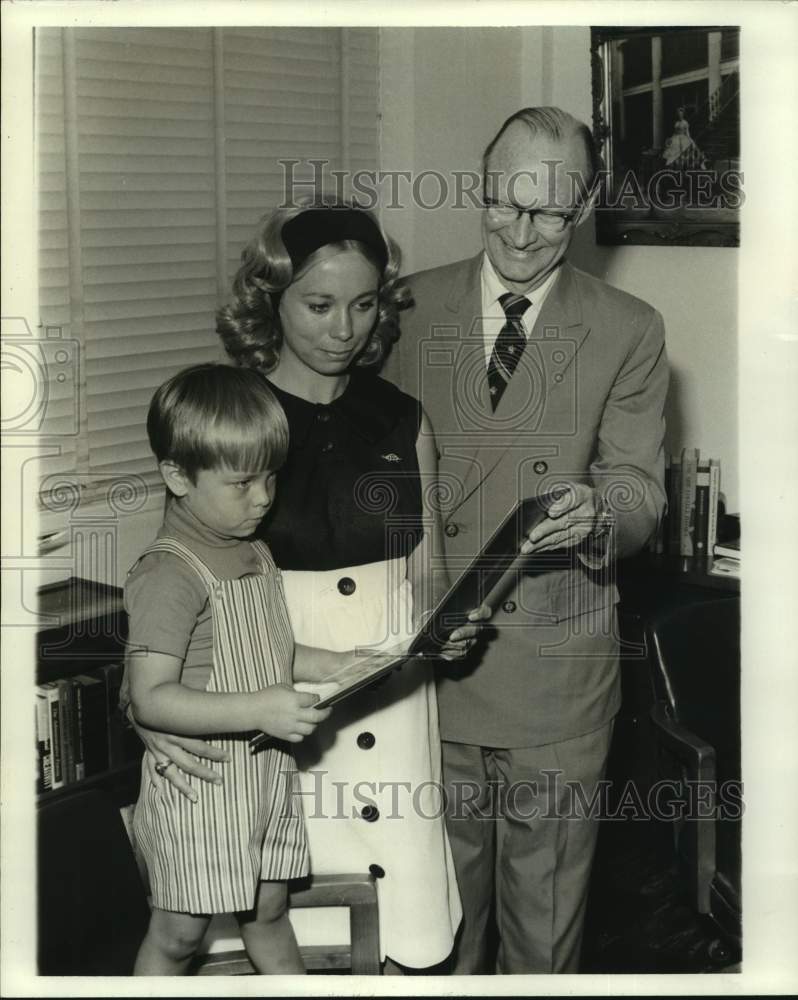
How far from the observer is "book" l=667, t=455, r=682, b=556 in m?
2.64

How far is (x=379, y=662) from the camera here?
1.64 m

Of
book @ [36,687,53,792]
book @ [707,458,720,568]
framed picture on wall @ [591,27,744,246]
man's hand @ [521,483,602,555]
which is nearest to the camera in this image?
man's hand @ [521,483,602,555]

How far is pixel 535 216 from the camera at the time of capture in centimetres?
177

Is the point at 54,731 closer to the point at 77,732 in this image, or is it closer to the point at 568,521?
the point at 77,732

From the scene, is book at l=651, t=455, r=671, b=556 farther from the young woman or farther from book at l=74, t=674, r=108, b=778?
book at l=74, t=674, r=108, b=778

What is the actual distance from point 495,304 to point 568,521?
379 mm

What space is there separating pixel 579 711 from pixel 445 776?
259 mm

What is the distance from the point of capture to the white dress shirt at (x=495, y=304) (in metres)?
1.83

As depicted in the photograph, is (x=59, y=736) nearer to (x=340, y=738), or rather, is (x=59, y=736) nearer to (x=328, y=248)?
(x=340, y=738)

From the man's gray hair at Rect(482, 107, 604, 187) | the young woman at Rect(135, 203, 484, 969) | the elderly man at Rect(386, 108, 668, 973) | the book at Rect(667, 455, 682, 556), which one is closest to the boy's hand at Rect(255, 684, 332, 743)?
the young woman at Rect(135, 203, 484, 969)

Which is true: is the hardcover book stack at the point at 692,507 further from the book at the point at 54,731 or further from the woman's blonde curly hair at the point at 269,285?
the book at the point at 54,731

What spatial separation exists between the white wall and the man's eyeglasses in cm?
52

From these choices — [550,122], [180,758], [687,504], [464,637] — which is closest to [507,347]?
[550,122]
